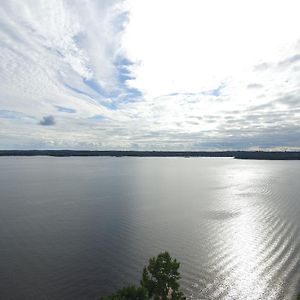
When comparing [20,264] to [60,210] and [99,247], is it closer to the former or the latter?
[99,247]

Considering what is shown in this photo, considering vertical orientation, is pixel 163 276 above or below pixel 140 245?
above

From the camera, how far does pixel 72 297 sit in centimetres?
3425

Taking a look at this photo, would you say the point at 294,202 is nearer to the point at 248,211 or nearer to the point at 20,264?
the point at 248,211

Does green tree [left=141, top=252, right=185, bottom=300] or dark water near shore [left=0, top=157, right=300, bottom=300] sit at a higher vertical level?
green tree [left=141, top=252, right=185, bottom=300]

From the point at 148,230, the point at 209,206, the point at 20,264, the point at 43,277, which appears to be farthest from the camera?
the point at 209,206

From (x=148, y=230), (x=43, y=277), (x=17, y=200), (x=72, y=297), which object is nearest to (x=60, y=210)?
(x=17, y=200)

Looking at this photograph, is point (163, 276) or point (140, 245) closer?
point (163, 276)

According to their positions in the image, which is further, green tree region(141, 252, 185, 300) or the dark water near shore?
the dark water near shore

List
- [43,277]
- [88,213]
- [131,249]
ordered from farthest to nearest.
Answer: [88,213]
[131,249]
[43,277]

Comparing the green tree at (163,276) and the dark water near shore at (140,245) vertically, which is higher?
the green tree at (163,276)

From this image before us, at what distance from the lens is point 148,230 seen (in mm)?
61062

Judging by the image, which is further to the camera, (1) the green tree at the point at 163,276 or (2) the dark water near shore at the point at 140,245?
(2) the dark water near shore at the point at 140,245

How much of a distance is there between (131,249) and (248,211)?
4600 cm

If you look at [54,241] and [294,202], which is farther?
[294,202]
